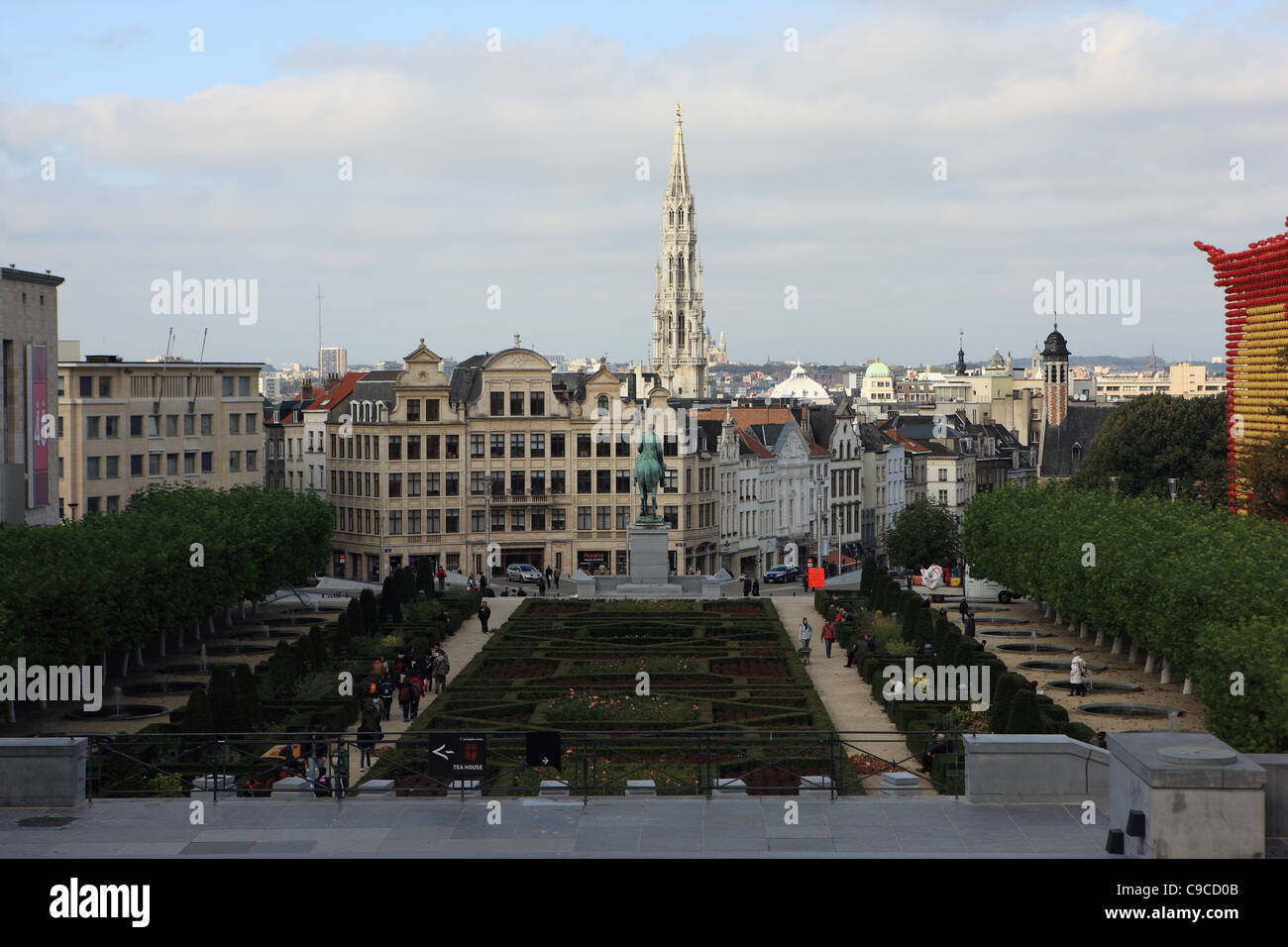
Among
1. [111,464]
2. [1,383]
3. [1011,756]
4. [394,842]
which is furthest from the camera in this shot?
[111,464]

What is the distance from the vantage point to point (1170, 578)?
52719mm

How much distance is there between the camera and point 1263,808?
79.6 ft

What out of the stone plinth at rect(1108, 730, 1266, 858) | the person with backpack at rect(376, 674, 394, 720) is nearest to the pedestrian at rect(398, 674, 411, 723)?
the person with backpack at rect(376, 674, 394, 720)

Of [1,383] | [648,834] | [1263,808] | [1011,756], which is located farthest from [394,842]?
[1,383]

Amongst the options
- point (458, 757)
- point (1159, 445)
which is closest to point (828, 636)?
point (458, 757)

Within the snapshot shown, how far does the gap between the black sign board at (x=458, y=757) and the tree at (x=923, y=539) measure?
279 feet

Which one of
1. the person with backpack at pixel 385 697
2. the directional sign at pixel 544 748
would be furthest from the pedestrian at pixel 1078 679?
the directional sign at pixel 544 748

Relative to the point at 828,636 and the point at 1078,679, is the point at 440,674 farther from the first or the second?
the point at 1078,679

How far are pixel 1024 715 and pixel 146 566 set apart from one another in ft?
110

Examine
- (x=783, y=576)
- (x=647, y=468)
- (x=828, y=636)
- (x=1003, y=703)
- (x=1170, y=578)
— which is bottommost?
(x=783, y=576)

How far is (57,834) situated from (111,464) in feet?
259

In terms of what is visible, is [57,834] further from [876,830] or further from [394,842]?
[876,830]

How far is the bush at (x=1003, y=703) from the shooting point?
42125mm

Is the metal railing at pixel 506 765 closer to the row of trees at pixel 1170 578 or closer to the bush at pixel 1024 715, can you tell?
the bush at pixel 1024 715
